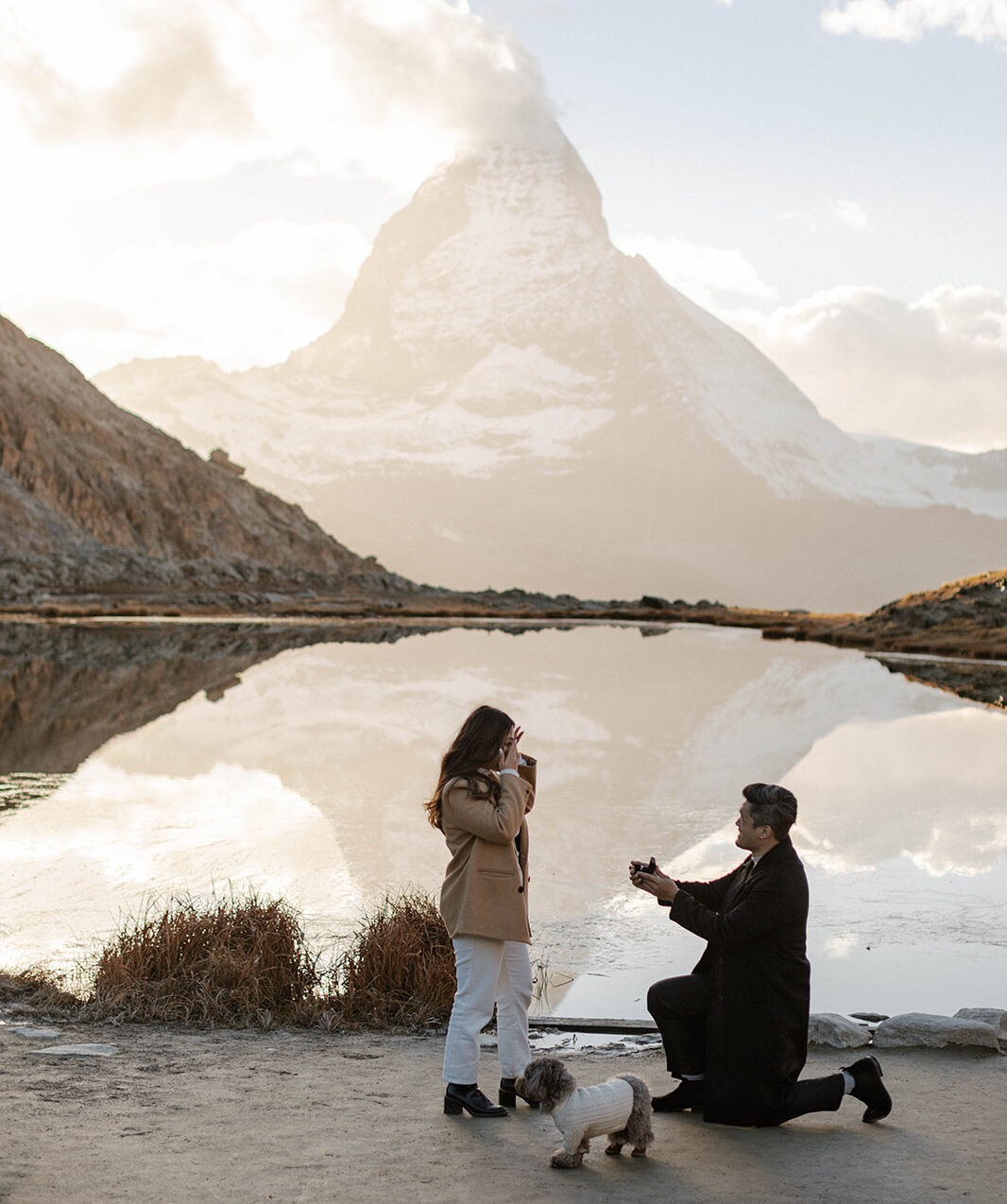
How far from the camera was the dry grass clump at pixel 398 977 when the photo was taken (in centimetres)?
722

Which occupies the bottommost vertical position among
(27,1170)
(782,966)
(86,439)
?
(27,1170)

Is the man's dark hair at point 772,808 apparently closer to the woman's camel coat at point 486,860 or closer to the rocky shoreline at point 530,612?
the woman's camel coat at point 486,860

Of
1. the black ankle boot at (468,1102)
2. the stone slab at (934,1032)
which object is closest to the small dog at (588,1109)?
the black ankle boot at (468,1102)

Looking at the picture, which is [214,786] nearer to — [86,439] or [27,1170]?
[27,1170]

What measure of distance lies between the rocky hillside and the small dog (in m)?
69.4

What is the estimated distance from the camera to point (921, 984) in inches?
312

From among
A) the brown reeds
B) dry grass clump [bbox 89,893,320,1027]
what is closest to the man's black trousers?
the brown reeds

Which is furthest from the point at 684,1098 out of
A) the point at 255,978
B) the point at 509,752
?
the point at 255,978

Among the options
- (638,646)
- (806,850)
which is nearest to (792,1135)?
(806,850)

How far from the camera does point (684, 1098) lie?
5.68 metres

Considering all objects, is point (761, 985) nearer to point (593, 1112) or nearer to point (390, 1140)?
point (593, 1112)

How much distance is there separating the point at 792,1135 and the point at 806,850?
6.63m

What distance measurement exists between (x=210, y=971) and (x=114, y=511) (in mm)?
86310

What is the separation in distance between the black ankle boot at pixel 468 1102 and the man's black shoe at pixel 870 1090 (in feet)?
4.70
